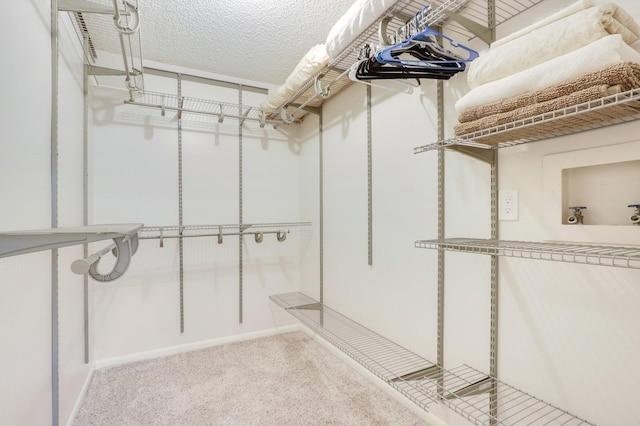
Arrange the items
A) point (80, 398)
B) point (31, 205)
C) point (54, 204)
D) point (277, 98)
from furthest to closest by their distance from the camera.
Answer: point (277, 98) → point (80, 398) → point (54, 204) → point (31, 205)

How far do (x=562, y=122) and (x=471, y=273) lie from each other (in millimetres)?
734

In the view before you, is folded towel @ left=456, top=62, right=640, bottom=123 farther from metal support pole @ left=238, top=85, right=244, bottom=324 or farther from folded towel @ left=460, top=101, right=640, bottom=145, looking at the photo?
metal support pole @ left=238, top=85, right=244, bottom=324

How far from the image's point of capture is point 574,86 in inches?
31.9

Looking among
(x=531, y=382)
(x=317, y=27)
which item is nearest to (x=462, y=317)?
(x=531, y=382)

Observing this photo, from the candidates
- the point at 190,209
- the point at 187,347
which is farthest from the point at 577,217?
the point at 187,347

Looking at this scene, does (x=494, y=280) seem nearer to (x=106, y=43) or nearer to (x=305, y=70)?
(x=305, y=70)

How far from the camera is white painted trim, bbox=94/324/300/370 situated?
2.27 metres

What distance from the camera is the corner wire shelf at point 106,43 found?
4.64 feet

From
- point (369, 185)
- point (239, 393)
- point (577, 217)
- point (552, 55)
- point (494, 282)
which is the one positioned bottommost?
point (239, 393)

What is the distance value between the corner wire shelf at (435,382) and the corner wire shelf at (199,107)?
5.43ft

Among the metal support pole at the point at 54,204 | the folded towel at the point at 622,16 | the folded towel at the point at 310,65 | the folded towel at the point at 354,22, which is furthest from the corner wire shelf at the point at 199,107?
the folded towel at the point at 622,16

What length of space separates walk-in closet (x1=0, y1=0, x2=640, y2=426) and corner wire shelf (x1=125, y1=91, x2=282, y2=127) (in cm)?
2

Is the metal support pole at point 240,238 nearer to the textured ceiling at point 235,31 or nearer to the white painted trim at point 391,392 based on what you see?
the textured ceiling at point 235,31

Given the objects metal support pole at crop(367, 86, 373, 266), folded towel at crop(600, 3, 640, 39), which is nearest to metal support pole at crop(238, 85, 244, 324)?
metal support pole at crop(367, 86, 373, 266)
